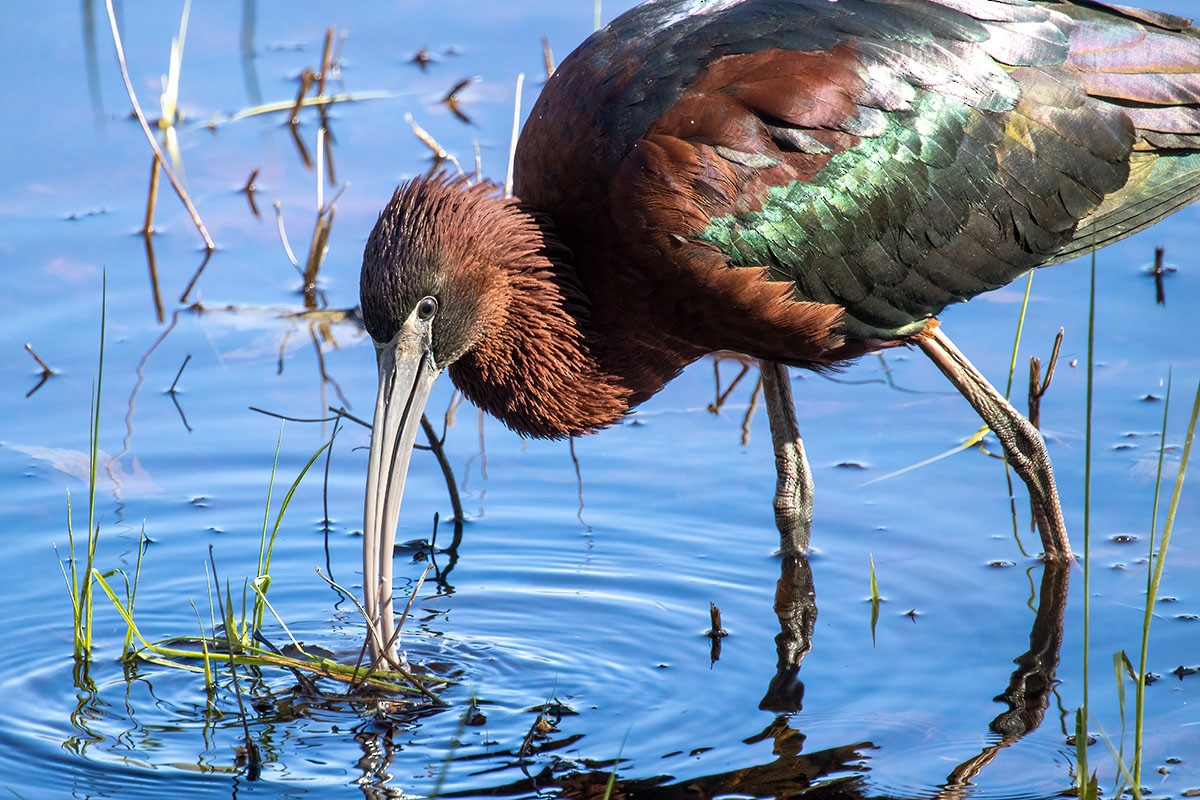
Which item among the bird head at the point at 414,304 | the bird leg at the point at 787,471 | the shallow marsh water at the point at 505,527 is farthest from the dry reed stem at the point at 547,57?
the bird head at the point at 414,304

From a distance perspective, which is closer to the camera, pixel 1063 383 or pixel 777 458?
pixel 777 458

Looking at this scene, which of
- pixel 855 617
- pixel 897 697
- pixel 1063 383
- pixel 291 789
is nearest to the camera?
pixel 291 789

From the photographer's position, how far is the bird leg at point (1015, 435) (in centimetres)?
562

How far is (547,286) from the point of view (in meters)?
5.00

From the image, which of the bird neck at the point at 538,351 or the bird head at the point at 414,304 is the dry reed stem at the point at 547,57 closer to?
the bird neck at the point at 538,351

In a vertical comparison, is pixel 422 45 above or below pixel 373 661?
above

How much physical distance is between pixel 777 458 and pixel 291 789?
2.09 meters

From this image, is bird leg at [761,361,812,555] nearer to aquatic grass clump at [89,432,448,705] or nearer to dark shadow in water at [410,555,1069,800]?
dark shadow in water at [410,555,1069,800]

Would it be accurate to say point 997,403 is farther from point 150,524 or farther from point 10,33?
point 10,33

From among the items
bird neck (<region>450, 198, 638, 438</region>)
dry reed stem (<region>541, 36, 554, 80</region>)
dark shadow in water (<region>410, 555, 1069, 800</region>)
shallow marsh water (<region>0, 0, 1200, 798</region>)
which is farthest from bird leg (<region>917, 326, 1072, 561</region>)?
dry reed stem (<region>541, 36, 554, 80</region>)

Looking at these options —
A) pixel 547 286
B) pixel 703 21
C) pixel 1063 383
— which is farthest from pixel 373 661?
pixel 1063 383

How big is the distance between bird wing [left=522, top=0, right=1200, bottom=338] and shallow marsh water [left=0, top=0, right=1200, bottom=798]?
903mm

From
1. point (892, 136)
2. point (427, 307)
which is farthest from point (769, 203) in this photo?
point (427, 307)

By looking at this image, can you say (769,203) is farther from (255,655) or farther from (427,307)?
(255,655)
